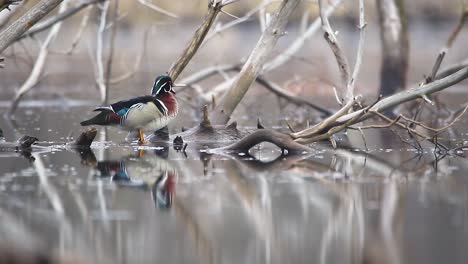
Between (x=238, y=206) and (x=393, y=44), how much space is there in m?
7.80

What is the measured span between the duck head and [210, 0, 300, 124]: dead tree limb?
3.21ft

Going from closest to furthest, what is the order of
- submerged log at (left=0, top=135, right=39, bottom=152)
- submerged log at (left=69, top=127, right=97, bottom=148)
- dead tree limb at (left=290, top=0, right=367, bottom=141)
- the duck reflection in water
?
the duck reflection in water
dead tree limb at (left=290, top=0, right=367, bottom=141)
submerged log at (left=0, top=135, right=39, bottom=152)
submerged log at (left=69, top=127, right=97, bottom=148)

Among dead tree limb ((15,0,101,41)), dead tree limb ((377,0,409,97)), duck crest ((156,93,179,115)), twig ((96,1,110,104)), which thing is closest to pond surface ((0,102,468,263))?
duck crest ((156,93,179,115))

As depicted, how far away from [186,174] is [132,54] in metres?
18.1

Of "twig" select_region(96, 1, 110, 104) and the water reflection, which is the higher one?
"twig" select_region(96, 1, 110, 104)

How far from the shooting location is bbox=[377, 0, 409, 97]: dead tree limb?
13.6 m

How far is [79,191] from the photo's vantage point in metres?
6.77

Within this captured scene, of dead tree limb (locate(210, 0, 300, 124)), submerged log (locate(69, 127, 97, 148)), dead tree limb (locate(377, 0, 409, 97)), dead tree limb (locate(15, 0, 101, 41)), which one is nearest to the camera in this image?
submerged log (locate(69, 127, 97, 148))

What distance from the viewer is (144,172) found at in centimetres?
770

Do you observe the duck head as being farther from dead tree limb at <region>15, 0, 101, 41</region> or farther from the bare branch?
the bare branch

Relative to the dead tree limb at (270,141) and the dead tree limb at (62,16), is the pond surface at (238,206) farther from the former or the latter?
the dead tree limb at (62,16)

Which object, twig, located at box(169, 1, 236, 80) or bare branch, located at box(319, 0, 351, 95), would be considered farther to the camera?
twig, located at box(169, 1, 236, 80)

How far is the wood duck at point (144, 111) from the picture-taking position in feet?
30.0

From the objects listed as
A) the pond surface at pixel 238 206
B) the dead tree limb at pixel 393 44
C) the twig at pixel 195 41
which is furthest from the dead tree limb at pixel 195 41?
the dead tree limb at pixel 393 44
